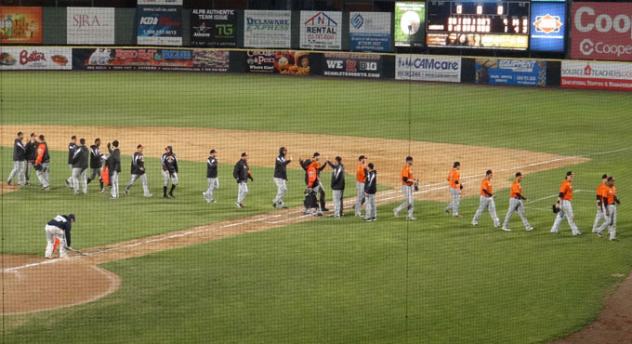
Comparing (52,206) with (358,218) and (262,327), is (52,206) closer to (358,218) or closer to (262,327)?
(358,218)

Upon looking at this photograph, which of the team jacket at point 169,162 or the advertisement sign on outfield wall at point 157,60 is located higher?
the advertisement sign on outfield wall at point 157,60

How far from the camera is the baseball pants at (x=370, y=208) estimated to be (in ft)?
79.4

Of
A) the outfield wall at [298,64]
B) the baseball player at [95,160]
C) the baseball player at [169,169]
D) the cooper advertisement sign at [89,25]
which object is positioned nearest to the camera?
the baseball player at [169,169]

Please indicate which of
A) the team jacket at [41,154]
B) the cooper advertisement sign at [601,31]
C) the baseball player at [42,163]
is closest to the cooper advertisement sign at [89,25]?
the cooper advertisement sign at [601,31]

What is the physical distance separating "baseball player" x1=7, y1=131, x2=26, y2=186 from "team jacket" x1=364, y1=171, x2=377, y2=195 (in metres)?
9.01

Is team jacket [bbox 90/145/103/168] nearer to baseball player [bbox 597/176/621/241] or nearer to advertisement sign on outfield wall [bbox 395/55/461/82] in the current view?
baseball player [bbox 597/176/621/241]

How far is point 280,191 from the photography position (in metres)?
25.8

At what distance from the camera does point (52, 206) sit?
25578 millimetres

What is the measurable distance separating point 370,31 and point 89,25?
Result: 42.9ft

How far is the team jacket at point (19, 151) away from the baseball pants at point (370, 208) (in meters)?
8.86

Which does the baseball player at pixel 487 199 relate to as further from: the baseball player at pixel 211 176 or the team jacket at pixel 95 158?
the team jacket at pixel 95 158

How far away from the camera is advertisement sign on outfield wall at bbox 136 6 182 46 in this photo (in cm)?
5234

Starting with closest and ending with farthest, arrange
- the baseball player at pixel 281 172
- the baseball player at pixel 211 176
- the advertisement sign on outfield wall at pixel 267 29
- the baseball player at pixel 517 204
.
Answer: the baseball player at pixel 517 204
the baseball player at pixel 281 172
the baseball player at pixel 211 176
the advertisement sign on outfield wall at pixel 267 29

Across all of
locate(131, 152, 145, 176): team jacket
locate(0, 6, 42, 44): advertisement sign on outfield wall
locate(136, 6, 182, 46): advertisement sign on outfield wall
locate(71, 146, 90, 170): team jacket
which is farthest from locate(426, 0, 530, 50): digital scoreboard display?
locate(71, 146, 90, 170): team jacket
